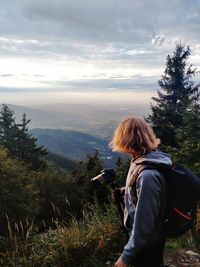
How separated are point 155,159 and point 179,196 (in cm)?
32

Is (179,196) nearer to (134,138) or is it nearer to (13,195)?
(134,138)

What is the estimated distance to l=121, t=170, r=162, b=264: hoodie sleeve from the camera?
240 cm

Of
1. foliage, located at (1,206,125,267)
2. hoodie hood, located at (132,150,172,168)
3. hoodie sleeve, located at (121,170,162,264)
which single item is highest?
hoodie hood, located at (132,150,172,168)

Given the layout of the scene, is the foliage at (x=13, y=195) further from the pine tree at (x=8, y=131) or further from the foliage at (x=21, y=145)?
the pine tree at (x=8, y=131)

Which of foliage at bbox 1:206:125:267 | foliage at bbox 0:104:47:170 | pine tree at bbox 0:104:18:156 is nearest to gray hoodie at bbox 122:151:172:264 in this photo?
foliage at bbox 1:206:125:267

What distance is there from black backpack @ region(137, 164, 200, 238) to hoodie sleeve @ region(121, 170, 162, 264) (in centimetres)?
8

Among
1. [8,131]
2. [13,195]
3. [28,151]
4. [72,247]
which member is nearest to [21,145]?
[28,151]

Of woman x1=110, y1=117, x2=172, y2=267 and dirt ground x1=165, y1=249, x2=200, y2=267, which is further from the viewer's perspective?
dirt ground x1=165, y1=249, x2=200, y2=267

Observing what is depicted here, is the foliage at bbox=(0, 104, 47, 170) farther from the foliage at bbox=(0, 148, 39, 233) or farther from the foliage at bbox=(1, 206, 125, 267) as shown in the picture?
the foliage at bbox=(1, 206, 125, 267)

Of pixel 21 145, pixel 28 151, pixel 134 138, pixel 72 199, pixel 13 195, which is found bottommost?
pixel 72 199

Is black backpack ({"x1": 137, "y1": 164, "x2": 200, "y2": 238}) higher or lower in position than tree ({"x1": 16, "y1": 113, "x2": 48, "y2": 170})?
higher

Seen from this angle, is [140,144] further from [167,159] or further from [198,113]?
[198,113]

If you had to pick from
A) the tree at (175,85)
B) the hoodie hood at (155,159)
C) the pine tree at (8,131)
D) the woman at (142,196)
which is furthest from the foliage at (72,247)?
the pine tree at (8,131)

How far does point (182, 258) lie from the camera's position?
4.72 m
